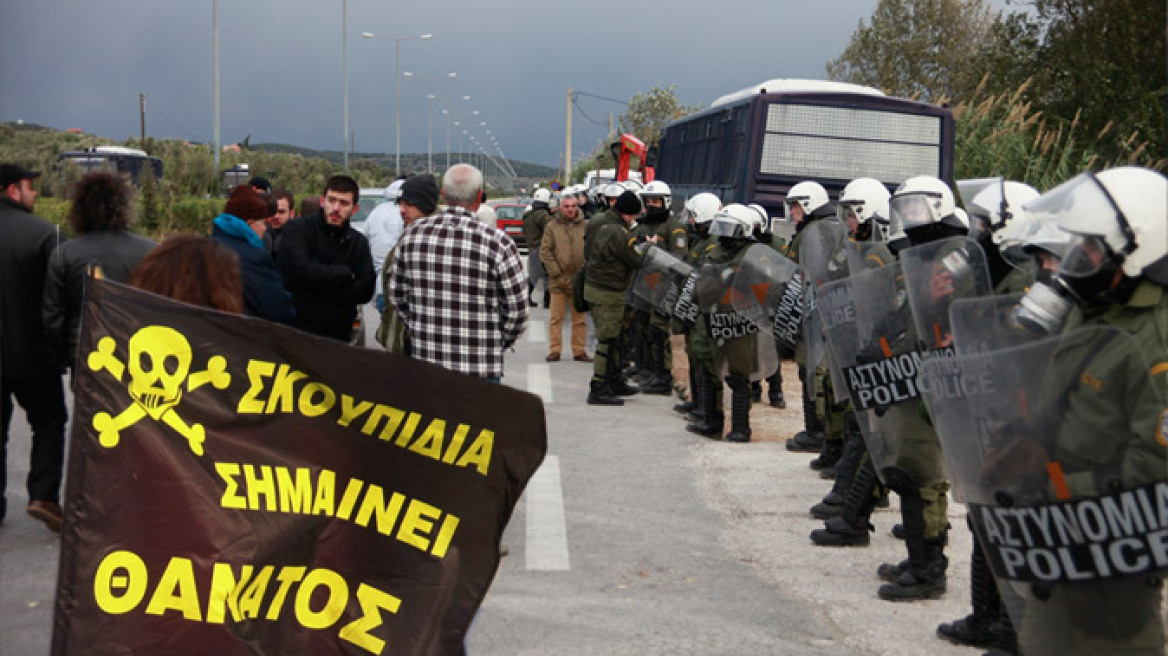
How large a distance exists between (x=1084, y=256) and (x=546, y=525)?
4.75 metres

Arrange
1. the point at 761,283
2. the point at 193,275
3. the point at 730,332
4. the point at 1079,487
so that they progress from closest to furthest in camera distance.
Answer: the point at 1079,487 → the point at 193,275 → the point at 761,283 → the point at 730,332

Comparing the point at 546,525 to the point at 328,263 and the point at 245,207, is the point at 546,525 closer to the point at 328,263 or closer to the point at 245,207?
the point at 328,263

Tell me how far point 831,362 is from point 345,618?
Result: 11.2ft

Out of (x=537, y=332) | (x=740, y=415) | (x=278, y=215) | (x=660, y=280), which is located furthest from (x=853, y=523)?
(x=537, y=332)

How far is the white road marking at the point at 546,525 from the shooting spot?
24.1 feet

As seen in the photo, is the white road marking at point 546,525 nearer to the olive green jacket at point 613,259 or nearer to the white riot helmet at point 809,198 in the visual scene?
the white riot helmet at point 809,198

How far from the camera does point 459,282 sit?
21.2ft

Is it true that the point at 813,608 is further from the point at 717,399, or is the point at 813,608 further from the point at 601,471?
the point at 717,399

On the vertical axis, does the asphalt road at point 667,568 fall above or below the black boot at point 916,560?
below

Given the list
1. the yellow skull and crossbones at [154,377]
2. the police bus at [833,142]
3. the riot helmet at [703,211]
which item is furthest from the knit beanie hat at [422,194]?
the police bus at [833,142]

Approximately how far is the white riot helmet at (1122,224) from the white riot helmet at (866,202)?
4469 millimetres

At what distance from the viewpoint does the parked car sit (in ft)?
112

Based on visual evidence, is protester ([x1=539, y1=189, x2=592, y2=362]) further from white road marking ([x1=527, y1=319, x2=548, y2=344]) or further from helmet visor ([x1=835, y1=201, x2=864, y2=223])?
helmet visor ([x1=835, y1=201, x2=864, y2=223])

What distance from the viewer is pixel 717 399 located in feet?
37.1
